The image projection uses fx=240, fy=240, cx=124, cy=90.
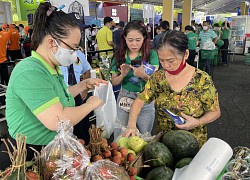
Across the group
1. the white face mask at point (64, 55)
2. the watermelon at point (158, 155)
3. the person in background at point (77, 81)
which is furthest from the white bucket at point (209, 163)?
the person in background at point (77, 81)

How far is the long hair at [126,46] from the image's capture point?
83.7 inches

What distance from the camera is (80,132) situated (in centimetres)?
269

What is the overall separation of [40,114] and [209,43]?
7.41m

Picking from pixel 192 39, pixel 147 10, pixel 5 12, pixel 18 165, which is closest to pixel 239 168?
pixel 18 165

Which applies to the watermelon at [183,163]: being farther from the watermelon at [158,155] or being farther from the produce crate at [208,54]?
the produce crate at [208,54]

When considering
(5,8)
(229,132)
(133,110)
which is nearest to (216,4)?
(5,8)

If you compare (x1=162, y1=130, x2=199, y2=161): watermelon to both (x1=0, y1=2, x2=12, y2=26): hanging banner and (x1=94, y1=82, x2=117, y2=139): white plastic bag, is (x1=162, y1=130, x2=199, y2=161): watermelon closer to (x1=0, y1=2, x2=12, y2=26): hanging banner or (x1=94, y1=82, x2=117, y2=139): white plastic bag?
(x1=94, y1=82, x2=117, y2=139): white plastic bag

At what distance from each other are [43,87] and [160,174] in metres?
0.67

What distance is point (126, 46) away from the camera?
2.23 metres

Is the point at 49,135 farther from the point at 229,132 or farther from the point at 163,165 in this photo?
the point at 229,132

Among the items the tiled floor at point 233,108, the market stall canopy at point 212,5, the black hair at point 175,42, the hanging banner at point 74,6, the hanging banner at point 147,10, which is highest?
the market stall canopy at point 212,5

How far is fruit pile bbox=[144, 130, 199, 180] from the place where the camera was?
1.15 metres

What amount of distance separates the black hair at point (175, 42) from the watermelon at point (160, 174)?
0.76m

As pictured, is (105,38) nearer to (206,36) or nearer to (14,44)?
(206,36)
